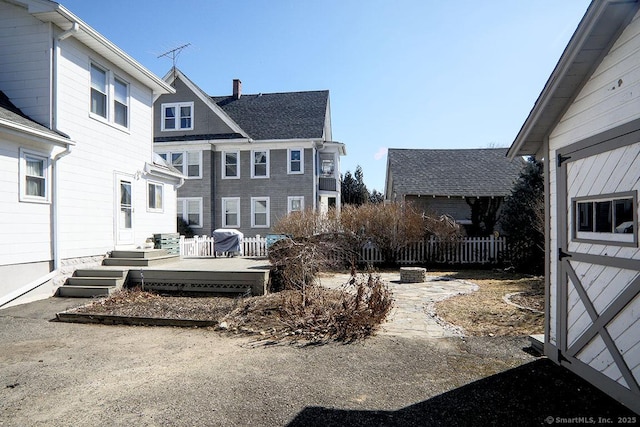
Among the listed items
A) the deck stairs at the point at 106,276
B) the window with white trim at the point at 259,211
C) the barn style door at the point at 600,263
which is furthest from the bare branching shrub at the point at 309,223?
the barn style door at the point at 600,263

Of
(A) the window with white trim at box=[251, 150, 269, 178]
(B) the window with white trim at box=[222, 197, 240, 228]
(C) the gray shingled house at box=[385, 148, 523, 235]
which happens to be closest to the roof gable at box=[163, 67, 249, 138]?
(A) the window with white trim at box=[251, 150, 269, 178]

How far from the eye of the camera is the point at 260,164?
70.6 feet

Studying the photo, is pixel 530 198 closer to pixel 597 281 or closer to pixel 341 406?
pixel 597 281

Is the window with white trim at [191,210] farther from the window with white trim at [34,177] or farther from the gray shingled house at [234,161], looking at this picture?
the window with white trim at [34,177]

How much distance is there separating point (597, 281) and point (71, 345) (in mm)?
6964

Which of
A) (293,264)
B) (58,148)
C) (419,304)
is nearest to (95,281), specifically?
(58,148)

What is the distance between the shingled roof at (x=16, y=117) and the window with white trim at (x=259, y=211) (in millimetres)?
12907

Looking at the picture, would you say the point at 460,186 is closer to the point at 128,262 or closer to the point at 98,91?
the point at 128,262

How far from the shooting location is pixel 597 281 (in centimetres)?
396

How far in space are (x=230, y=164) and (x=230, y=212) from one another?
281 centimetres

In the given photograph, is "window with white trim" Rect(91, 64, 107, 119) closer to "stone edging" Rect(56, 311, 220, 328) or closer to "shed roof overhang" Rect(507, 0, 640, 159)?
"stone edging" Rect(56, 311, 220, 328)

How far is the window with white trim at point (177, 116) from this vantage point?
22031mm

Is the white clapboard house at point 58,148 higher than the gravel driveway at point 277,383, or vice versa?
the white clapboard house at point 58,148

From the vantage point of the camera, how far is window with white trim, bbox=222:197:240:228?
2144 cm
